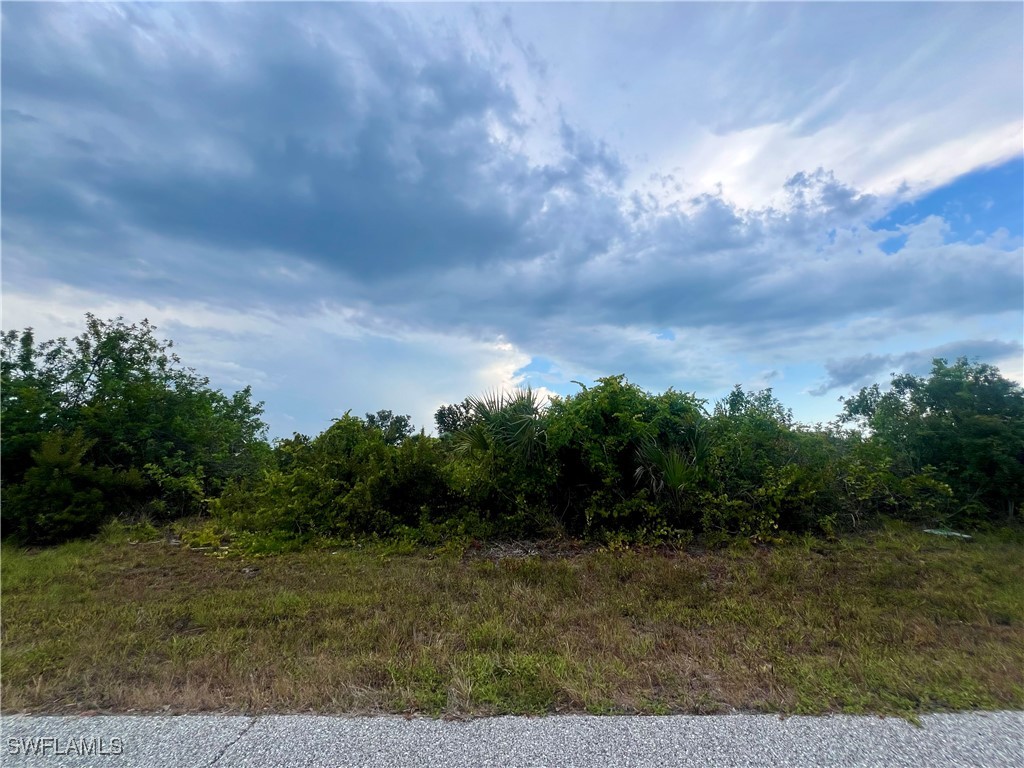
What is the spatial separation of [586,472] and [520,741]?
20.5 ft

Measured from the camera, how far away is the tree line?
862cm

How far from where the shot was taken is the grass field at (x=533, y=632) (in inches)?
137

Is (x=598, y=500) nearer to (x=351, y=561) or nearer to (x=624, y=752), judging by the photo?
(x=351, y=561)

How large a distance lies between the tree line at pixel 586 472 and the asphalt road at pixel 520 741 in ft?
17.4

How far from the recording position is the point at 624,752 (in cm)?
285

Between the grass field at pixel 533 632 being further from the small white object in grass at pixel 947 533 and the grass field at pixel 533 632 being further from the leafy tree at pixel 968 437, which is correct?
the leafy tree at pixel 968 437

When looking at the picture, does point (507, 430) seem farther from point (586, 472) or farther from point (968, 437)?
point (968, 437)

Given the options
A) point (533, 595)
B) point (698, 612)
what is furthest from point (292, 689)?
point (698, 612)

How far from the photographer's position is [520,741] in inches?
116

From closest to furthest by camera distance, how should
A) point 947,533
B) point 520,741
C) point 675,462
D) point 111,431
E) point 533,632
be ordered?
point 520,741
point 533,632
point 675,462
point 947,533
point 111,431

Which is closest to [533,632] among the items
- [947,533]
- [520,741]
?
[520,741]

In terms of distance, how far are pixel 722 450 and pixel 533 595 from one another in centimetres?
462

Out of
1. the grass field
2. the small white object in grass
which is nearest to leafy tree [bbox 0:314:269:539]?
the grass field

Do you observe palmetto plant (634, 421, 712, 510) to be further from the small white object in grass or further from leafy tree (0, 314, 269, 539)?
leafy tree (0, 314, 269, 539)
